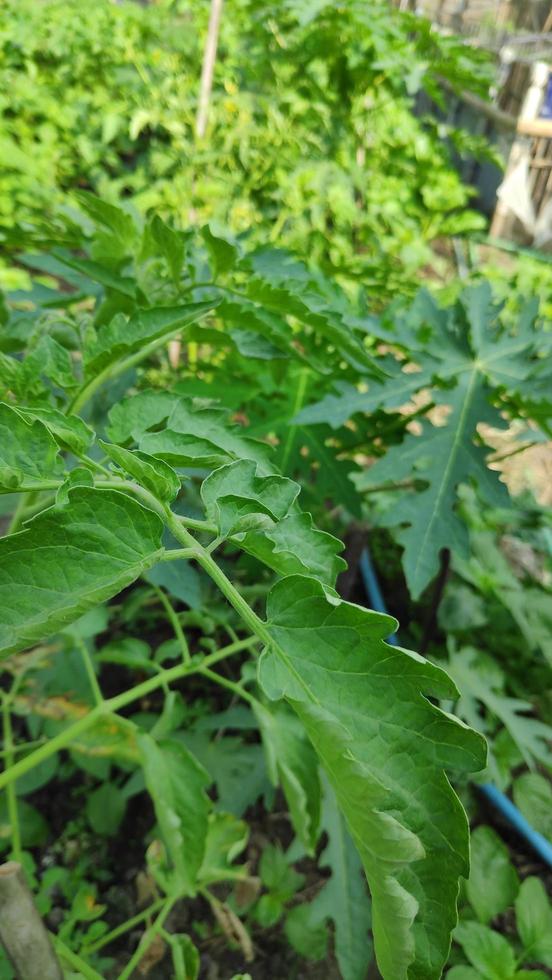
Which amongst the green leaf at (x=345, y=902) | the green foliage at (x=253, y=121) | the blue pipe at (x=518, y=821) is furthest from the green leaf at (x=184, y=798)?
the green foliage at (x=253, y=121)

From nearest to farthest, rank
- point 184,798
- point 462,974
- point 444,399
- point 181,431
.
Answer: point 181,431
point 184,798
point 462,974
point 444,399

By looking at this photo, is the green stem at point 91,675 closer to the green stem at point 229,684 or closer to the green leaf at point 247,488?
the green stem at point 229,684

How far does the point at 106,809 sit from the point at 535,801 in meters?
0.80

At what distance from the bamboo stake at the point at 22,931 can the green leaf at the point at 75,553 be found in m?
0.22

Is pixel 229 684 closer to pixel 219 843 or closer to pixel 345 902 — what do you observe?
pixel 219 843

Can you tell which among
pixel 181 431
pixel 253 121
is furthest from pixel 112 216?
pixel 253 121

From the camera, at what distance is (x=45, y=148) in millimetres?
3990

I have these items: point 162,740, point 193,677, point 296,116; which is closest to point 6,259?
point 296,116

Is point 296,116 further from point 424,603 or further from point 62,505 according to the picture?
point 62,505

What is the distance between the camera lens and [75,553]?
48 centimetres

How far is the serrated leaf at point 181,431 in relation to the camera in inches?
23.9

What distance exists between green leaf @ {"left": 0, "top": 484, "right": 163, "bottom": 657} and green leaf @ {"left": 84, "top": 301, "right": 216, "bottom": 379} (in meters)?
0.26

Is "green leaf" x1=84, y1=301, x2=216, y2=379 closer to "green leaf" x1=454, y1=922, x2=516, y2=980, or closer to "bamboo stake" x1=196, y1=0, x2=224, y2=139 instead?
"green leaf" x1=454, y1=922, x2=516, y2=980

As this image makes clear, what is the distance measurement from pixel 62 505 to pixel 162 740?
Result: 0.47m
